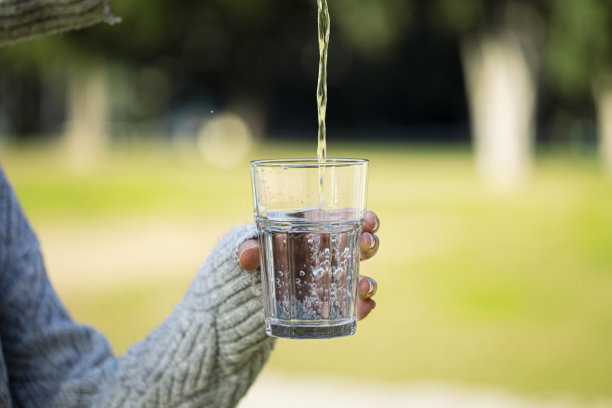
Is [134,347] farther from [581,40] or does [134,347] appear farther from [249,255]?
[581,40]

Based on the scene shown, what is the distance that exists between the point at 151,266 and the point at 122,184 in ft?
25.0

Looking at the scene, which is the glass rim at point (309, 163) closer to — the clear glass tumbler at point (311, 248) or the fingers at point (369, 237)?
the clear glass tumbler at point (311, 248)

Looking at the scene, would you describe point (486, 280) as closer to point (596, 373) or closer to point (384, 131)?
point (596, 373)

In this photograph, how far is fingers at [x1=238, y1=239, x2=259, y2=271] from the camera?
160cm

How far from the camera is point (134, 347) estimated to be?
187 cm

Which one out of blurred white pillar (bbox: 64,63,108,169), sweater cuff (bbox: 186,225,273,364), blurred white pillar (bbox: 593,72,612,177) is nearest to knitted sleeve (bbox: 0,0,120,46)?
sweater cuff (bbox: 186,225,273,364)

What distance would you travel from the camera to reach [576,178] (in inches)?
661

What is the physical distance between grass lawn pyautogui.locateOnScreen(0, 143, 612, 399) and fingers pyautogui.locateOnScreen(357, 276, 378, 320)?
164 inches

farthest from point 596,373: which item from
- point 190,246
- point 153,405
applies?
point 190,246

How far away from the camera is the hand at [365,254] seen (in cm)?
153

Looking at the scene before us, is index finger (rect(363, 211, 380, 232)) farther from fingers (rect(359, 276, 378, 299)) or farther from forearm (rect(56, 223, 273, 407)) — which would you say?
forearm (rect(56, 223, 273, 407))

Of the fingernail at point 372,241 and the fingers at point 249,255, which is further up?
the fingernail at point 372,241

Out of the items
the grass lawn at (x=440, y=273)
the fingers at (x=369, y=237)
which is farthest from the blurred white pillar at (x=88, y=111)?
the fingers at (x=369, y=237)

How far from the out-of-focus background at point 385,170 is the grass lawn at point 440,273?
0.03 meters
